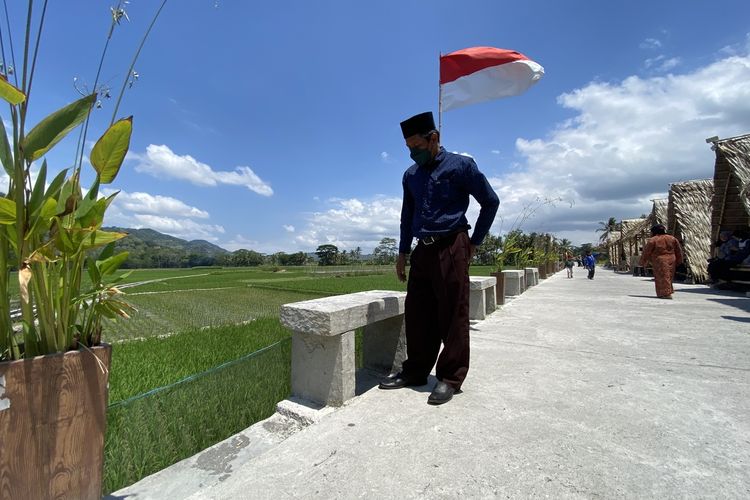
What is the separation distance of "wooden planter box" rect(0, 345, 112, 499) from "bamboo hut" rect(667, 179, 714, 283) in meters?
13.1

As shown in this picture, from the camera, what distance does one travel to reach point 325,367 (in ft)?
6.33

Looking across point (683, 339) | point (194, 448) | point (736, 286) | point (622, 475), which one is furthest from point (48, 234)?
point (736, 286)

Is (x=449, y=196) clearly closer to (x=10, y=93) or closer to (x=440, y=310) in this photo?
(x=440, y=310)

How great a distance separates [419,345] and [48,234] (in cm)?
183

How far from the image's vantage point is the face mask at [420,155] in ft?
7.40

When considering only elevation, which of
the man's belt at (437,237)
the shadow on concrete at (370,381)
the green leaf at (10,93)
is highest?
the green leaf at (10,93)

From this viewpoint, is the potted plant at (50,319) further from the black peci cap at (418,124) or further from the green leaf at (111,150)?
the black peci cap at (418,124)

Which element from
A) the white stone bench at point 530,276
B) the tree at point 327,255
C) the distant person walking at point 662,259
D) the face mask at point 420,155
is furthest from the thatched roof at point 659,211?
the tree at point 327,255

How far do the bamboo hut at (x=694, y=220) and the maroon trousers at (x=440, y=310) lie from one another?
11.4 metres

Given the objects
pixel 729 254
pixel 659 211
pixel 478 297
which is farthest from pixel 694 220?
pixel 478 297

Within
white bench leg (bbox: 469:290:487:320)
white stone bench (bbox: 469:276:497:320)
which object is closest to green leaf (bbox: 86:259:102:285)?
white stone bench (bbox: 469:276:497:320)

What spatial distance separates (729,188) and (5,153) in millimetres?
12206

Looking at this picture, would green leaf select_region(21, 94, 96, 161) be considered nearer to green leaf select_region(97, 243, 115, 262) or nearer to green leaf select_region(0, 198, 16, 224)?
green leaf select_region(0, 198, 16, 224)

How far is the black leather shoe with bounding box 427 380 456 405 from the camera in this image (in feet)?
6.32
